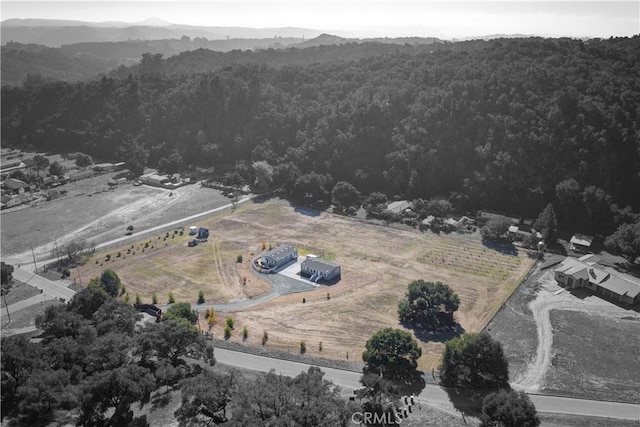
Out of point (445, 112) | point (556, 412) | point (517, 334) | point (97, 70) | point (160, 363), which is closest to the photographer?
point (556, 412)

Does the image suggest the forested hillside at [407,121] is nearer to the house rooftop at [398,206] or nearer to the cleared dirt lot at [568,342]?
the house rooftop at [398,206]

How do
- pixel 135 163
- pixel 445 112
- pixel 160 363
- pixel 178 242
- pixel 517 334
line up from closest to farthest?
pixel 160 363, pixel 517 334, pixel 178 242, pixel 445 112, pixel 135 163

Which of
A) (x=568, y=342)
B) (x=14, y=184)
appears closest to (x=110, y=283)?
(x=568, y=342)

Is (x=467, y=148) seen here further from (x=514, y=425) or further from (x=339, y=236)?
(x=514, y=425)

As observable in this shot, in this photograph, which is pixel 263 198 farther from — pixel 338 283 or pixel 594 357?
pixel 594 357

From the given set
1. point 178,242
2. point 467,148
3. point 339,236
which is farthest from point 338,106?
point 178,242

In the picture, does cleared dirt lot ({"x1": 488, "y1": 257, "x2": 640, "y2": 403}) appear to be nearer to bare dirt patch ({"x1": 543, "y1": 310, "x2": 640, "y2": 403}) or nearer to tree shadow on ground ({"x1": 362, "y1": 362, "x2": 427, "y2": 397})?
bare dirt patch ({"x1": 543, "y1": 310, "x2": 640, "y2": 403})
